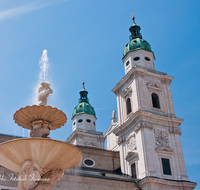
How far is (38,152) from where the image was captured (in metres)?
8.84

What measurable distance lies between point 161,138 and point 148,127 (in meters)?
1.63

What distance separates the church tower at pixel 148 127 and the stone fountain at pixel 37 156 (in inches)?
556

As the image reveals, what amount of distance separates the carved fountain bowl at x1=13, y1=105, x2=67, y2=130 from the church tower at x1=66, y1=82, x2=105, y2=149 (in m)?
26.2

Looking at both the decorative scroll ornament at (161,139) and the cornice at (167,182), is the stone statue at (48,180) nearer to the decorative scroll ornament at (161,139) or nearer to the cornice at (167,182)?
the cornice at (167,182)

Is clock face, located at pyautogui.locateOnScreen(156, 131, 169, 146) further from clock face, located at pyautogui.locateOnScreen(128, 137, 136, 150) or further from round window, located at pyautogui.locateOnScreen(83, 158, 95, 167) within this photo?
round window, located at pyautogui.locateOnScreen(83, 158, 95, 167)

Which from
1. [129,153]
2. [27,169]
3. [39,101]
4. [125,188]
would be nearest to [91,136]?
[129,153]

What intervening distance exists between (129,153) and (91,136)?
13437 millimetres

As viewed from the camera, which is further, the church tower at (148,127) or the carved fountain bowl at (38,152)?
the church tower at (148,127)

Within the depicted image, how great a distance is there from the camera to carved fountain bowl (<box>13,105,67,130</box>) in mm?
10210

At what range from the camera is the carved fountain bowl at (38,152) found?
8578mm

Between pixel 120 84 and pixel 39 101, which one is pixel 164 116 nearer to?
pixel 120 84

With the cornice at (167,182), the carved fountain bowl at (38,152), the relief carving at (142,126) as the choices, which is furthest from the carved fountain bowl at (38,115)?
A: the relief carving at (142,126)

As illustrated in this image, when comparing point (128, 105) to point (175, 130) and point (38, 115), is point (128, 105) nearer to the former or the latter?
point (175, 130)

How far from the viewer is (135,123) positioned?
25656 millimetres
